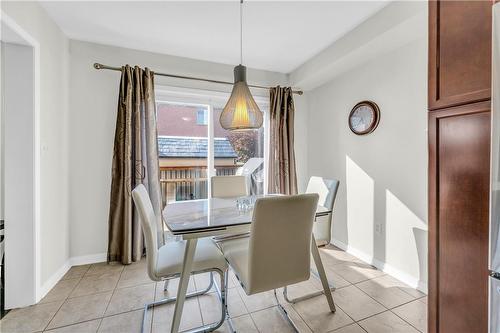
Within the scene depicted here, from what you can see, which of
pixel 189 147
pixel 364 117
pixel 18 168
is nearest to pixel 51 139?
pixel 18 168

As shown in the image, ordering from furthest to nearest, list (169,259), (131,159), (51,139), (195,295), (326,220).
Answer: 1. (131,159)
2. (326,220)
3. (51,139)
4. (195,295)
5. (169,259)

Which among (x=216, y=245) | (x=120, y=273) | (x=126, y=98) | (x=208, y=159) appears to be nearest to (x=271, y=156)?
(x=208, y=159)

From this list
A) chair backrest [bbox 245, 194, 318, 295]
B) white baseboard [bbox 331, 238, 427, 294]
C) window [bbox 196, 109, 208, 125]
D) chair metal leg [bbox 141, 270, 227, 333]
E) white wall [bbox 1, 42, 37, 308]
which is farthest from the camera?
window [bbox 196, 109, 208, 125]

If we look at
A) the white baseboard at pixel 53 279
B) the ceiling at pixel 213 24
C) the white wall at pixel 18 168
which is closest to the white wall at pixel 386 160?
the ceiling at pixel 213 24

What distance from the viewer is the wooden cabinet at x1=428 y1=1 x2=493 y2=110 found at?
102cm

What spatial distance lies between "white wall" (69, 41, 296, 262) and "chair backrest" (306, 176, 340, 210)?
237 cm

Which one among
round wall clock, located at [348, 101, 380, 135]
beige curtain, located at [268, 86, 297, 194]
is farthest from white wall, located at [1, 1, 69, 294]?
round wall clock, located at [348, 101, 380, 135]

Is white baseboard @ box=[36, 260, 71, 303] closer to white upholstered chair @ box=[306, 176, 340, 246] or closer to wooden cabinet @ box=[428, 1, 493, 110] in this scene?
white upholstered chair @ box=[306, 176, 340, 246]

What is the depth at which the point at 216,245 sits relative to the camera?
1928mm

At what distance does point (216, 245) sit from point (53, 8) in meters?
2.48

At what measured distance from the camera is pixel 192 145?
10.4 feet

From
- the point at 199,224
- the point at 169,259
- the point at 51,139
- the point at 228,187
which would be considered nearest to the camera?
the point at 199,224

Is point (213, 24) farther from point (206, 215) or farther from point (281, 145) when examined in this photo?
point (206, 215)

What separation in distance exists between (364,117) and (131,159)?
2674mm
